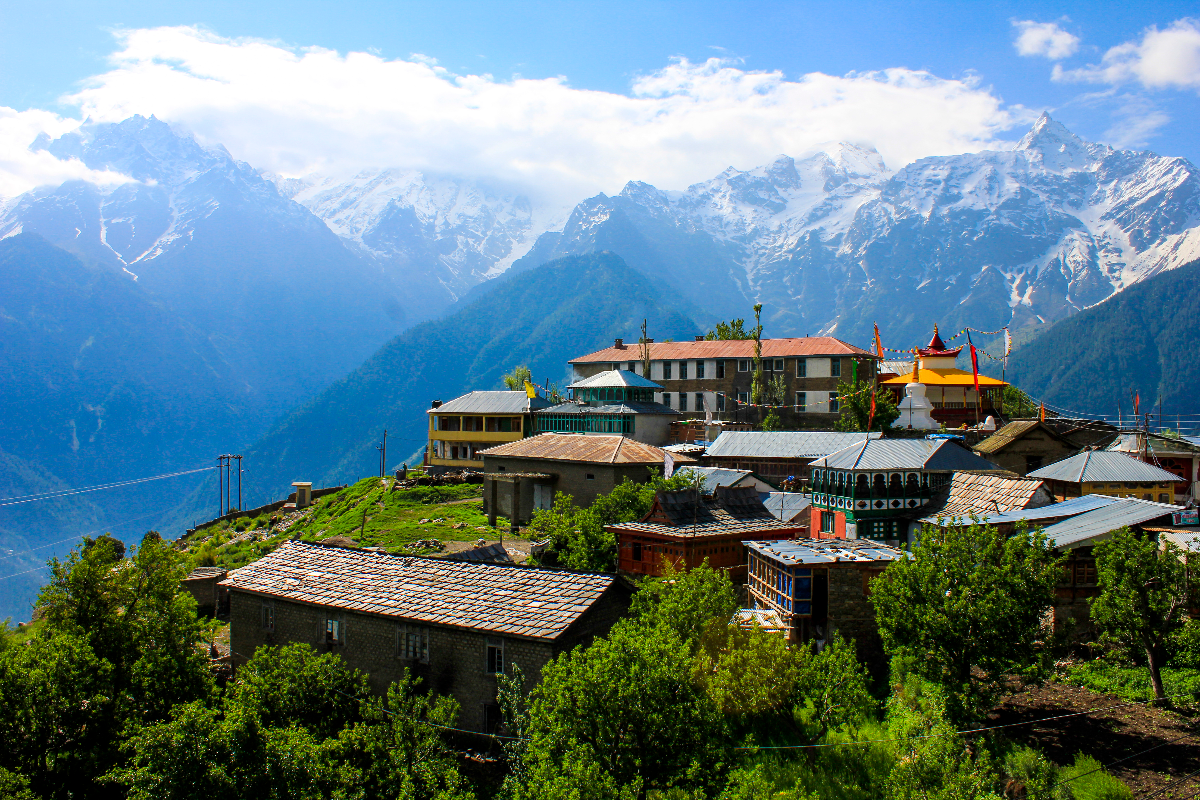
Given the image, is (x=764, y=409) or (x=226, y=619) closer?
(x=226, y=619)

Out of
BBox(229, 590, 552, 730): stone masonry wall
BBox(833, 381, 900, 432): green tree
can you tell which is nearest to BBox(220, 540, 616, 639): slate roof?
BBox(229, 590, 552, 730): stone masonry wall

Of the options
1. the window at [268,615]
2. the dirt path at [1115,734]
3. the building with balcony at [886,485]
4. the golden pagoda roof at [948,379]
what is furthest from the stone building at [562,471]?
the dirt path at [1115,734]

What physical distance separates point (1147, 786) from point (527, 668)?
636 inches

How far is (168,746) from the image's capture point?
64.7ft

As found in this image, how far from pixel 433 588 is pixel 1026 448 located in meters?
36.0

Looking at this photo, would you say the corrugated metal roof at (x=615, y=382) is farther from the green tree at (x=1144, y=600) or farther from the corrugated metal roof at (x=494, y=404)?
the green tree at (x=1144, y=600)

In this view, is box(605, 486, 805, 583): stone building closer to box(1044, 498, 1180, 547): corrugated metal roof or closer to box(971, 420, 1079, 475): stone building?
box(1044, 498, 1180, 547): corrugated metal roof

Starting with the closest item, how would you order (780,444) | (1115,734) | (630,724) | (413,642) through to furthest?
(630,724)
(1115,734)
(413,642)
(780,444)

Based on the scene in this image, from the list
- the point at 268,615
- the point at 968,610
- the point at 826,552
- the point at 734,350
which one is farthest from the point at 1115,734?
the point at 734,350

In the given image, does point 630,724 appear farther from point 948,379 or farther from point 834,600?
point 948,379

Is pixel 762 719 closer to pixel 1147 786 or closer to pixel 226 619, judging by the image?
pixel 1147 786

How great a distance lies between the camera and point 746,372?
71.2 m

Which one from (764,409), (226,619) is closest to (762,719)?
(226,619)

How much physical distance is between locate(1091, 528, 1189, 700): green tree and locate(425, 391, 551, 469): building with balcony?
49.4m
